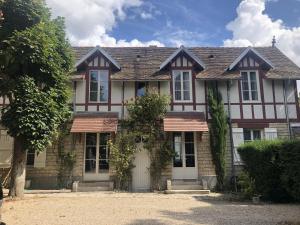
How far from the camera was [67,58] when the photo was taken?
45.6 feet

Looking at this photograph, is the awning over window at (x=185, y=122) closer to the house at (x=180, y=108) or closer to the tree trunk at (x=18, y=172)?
the house at (x=180, y=108)

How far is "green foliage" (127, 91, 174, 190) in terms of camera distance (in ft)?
52.1

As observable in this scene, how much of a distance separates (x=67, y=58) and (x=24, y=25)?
8.21 feet

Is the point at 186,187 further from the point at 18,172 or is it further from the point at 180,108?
the point at 18,172

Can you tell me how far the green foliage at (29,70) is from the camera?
37.7 ft

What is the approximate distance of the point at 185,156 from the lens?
16250 millimetres

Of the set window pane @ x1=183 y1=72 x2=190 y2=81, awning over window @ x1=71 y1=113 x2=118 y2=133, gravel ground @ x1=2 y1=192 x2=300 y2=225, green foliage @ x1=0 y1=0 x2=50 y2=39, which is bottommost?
gravel ground @ x1=2 y1=192 x2=300 y2=225

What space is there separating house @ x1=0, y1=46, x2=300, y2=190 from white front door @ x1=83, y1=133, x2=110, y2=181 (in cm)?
5

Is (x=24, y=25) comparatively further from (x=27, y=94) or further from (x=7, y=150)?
(x=7, y=150)

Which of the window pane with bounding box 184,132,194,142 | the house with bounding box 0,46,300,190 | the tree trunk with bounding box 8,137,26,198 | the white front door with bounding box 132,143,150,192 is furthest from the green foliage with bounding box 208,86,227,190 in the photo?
the tree trunk with bounding box 8,137,26,198

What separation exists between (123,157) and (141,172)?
145 centimetres

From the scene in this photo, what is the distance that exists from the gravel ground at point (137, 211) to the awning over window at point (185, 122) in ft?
13.4

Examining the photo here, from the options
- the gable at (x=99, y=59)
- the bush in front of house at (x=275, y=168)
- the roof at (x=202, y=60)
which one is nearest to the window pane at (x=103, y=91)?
the roof at (x=202, y=60)

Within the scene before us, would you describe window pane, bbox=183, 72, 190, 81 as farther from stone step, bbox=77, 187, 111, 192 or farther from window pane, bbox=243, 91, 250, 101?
stone step, bbox=77, 187, 111, 192
